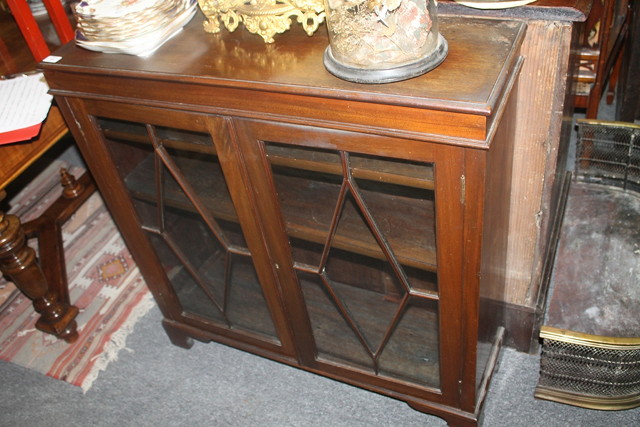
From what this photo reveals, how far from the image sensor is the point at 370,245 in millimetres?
1152

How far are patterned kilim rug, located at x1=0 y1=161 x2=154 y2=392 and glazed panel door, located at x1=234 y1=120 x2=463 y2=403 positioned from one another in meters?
0.74

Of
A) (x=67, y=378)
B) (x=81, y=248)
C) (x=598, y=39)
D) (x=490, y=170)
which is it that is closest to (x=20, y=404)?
(x=67, y=378)

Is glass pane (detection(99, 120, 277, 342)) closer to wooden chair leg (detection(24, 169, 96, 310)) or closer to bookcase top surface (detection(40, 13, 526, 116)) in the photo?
bookcase top surface (detection(40, 13, 526, 116))

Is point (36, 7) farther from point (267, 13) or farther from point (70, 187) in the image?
point (267, 13)

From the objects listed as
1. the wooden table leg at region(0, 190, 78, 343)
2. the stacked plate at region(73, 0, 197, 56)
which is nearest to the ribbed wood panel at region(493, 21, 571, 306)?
the stacked plate at region(73, 0, 197, 56)

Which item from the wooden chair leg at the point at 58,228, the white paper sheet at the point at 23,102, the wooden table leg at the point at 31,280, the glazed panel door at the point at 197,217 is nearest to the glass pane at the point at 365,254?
the glazed panel door at the point at 197,217

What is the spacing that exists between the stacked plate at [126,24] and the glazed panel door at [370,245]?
263 millimetres

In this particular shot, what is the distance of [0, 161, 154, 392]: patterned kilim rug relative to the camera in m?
1.82

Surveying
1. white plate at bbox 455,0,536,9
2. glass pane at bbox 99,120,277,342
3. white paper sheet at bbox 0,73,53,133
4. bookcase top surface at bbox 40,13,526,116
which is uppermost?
white plate at bbox 455,0,536,9

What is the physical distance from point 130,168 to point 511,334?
1.09 meters

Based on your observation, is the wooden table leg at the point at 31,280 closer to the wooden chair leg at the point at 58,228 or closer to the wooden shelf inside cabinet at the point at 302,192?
the wooden chair leg at the point at 58,228

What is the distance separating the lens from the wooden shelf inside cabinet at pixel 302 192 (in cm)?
100

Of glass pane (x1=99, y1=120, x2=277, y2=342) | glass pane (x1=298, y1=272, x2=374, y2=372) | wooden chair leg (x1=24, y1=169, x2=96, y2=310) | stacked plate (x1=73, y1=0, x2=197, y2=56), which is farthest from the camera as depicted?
wooden chair leg (x1=24, y1=169, x2=96, y2=310)

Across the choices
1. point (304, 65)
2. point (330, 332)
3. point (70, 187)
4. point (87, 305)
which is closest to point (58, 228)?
point (70, 187)
